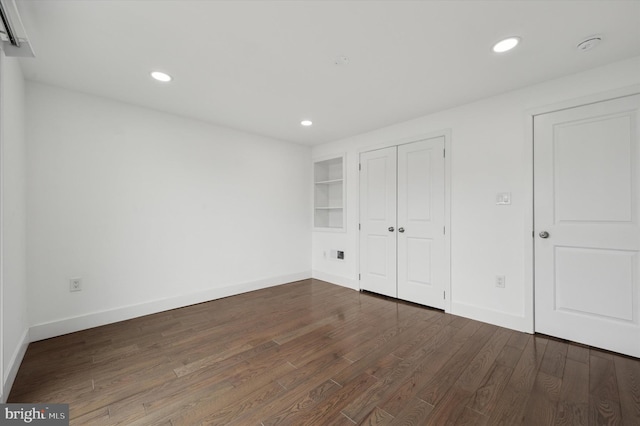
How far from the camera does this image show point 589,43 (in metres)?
1.93

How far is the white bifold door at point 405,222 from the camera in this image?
10.7 feet

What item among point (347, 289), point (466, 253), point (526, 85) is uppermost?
point (526, 85)

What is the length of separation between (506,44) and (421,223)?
6.64 feet

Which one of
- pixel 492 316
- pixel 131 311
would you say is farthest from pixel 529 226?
pixel 131 311

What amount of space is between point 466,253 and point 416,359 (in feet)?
4.79

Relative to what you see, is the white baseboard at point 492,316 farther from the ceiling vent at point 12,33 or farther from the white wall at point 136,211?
the ceiling vent at point 12,33

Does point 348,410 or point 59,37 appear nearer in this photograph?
point 348,410

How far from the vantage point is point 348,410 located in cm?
157

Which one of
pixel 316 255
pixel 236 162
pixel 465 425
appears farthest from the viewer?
pixel 316 255

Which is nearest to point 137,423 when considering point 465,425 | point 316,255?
point 465,425

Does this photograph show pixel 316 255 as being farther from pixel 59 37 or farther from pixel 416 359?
pixel 59 37

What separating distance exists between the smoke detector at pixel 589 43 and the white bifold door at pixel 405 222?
137cm

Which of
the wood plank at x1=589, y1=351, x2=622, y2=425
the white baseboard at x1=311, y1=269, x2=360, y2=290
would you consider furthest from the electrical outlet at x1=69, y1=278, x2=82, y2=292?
the wood plank at x1=589, y1=351, x2=622, y2=425

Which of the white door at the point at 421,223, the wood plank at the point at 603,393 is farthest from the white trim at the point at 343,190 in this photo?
the wood plank at the point at 603,393
